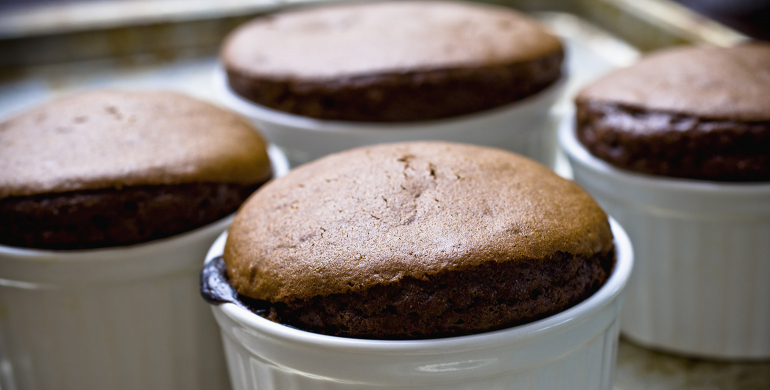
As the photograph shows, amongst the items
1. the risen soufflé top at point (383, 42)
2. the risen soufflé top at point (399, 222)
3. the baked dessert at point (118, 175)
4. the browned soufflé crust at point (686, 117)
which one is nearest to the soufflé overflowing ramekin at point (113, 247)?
the baked dessert at point (118, 175)

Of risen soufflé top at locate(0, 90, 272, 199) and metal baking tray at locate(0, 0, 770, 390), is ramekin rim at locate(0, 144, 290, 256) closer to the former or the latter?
risen soufflé top at locate(0, 90, 272, 199)

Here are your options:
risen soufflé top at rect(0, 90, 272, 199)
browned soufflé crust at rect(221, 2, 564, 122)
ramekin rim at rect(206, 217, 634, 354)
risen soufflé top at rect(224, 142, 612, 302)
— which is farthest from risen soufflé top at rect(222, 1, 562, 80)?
ramekin rim at rect(206, 217, 634, 354)

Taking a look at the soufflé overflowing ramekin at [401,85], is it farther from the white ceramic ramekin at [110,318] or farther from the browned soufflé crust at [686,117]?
the white ceramic ramekin at [110,318]

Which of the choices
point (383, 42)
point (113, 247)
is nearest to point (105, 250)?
point (113, 247)

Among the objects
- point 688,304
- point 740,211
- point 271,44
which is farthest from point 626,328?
point 271,44

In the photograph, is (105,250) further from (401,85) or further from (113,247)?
(401,85)

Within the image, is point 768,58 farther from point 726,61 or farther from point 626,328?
point 626,328
